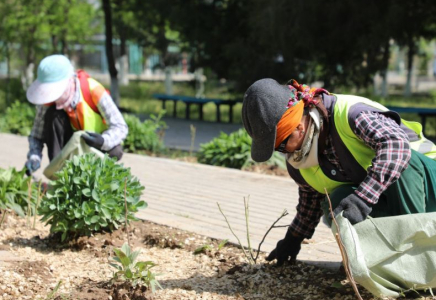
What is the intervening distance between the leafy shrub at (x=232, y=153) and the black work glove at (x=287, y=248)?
392 centimetres

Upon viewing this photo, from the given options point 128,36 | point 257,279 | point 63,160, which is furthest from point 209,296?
point 128,36

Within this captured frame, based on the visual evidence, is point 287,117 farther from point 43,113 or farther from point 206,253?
point 43,113

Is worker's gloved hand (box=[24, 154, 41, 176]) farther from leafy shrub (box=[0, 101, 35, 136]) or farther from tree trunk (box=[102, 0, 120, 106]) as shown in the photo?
tree trunk (box=[102, 0, 120, 106])

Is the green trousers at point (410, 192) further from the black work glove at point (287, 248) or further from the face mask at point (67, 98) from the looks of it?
the face mask at point (67, 98)

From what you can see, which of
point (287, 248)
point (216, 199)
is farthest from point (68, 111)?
point (287, 248)

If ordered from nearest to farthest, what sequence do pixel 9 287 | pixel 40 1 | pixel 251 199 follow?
pixel 9 287 < pixel 251 199 < pixel 40 1

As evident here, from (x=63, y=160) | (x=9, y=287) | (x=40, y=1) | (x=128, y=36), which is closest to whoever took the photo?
(x=9, y=287)

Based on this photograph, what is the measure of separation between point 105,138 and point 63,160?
357mm

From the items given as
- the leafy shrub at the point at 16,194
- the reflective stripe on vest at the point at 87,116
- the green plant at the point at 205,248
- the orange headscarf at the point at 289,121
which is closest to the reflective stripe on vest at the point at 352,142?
the orange headscarf at the point at 289,121

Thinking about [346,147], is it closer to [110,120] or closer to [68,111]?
[110,120]

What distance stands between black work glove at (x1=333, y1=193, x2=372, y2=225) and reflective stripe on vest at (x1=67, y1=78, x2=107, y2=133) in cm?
274

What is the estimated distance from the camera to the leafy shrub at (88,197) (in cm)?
427

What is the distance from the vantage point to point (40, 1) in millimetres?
18922

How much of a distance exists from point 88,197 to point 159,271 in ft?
2.47
